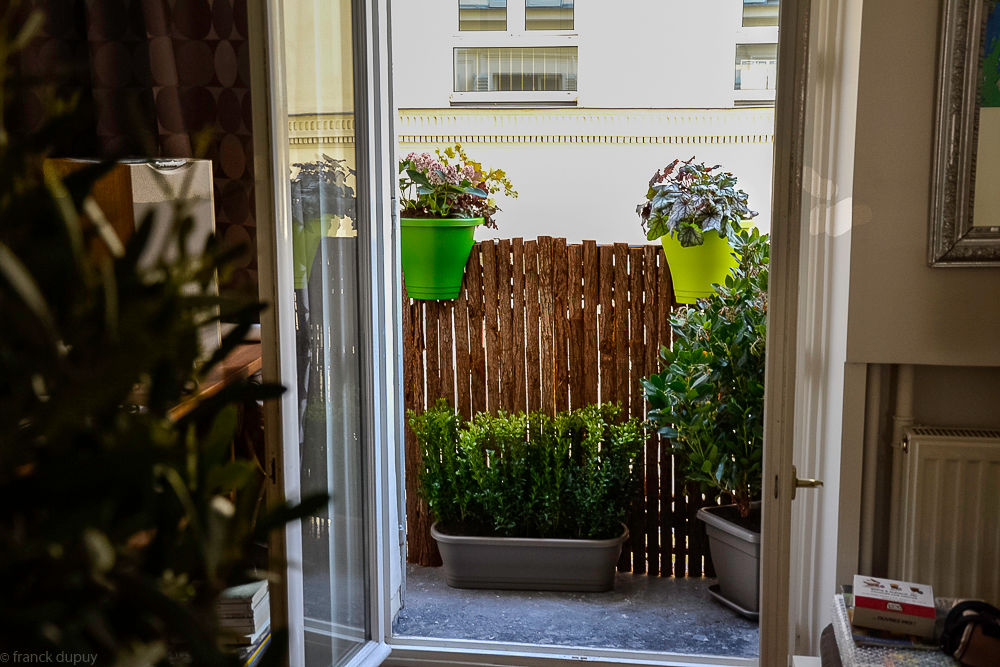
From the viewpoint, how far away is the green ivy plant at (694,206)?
11.9ft

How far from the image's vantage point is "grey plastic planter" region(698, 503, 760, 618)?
341 cm

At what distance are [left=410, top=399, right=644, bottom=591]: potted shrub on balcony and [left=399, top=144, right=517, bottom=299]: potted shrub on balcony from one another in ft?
1.73

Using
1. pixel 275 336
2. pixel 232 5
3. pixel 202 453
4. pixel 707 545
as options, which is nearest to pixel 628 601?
pixel 707 545

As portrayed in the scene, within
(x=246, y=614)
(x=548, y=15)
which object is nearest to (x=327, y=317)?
(x=246, y=614)

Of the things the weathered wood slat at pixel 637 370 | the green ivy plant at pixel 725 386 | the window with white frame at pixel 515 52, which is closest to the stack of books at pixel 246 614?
the green ivy plant at pixel 725 386

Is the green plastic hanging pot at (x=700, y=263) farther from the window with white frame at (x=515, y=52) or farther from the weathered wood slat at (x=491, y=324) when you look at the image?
the window with white frame at (x=515, y=52)

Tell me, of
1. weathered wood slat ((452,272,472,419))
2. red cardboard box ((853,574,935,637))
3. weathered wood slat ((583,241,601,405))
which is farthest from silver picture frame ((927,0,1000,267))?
weathered wood slat ((452,272,472,419))

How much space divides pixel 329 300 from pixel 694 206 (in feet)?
5.64

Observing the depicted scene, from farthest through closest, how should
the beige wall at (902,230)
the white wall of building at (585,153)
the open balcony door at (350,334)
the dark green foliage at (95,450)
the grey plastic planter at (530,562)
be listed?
1. the white wall of building at (585,153)
2. the grey plastic planter at (530,562)
3. the beige wall at (902,230)
4. the open balcony door at (350,334)
5. the dark green foliage at (95,450)

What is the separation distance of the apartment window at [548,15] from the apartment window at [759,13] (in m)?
0.93

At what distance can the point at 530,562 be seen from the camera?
3.78 metres

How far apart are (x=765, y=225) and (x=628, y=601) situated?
2.37 meters

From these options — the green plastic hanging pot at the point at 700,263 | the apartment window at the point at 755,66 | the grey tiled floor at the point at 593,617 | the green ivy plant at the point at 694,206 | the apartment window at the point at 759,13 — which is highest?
the apartment window at the point at 759,13

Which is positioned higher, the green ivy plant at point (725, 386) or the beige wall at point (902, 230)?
the beige wall at point (902, 230)
